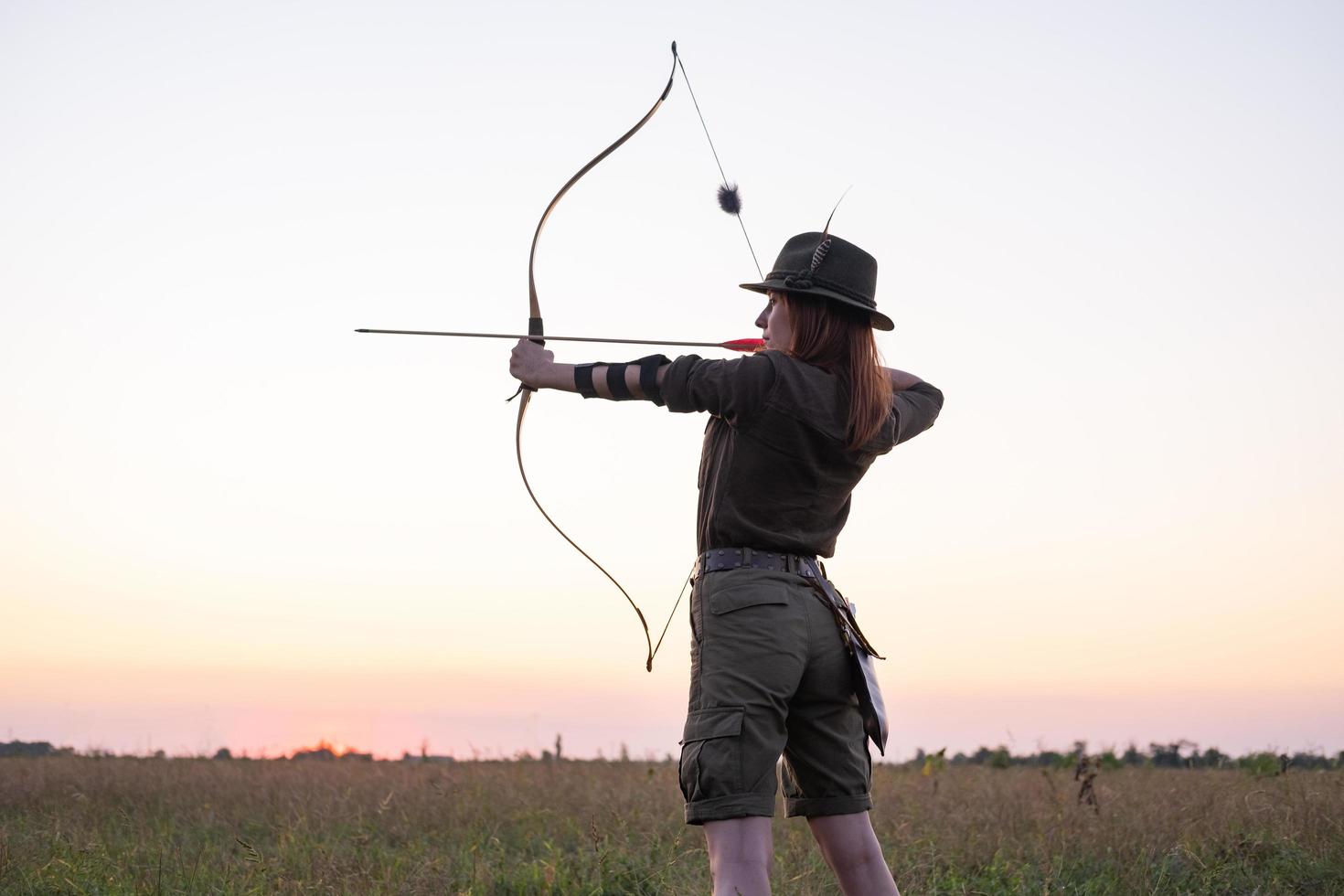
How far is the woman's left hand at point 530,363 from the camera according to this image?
3.45 metres

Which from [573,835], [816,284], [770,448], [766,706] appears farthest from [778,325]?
[573,835]

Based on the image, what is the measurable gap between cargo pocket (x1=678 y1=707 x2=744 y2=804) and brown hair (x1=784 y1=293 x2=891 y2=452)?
0.78 meters

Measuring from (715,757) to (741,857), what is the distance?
244 mm

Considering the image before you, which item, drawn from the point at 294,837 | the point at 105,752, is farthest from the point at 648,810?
the point at 105,752

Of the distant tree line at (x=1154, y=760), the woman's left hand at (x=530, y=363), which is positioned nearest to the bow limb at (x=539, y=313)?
the woman's left hand at (x=530, y=363)

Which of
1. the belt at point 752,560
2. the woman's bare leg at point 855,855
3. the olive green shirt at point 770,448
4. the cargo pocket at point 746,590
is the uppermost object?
the olive green shirt at point 770,448

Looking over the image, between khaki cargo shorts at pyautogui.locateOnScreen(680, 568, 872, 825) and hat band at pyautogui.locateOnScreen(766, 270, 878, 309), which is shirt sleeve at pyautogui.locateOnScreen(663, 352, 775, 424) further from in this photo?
khaki cargo shorts at pyautogui.locateOnScreen(680, 568, 872, 825)

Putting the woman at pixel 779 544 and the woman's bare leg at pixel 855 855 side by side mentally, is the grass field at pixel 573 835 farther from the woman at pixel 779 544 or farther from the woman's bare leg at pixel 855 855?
the woman at pixel 779 544

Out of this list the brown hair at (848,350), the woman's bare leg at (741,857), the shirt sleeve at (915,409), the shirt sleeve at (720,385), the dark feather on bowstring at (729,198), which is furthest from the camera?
the dark feather on bowstring at (729,198)

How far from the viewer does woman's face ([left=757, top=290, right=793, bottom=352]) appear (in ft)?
11.4

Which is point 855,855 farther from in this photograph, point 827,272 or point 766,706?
point 827,272

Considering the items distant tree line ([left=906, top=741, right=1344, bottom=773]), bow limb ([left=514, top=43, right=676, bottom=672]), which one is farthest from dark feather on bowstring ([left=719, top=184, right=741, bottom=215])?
distant tree line ([left=906, top=741, right=1344, bottom=773])

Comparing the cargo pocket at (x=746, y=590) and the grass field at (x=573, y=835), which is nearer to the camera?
the cargo pocket at (x=746, y=590)

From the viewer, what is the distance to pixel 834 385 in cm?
332
